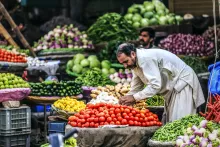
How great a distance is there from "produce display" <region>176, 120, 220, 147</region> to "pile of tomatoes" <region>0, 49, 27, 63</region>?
5.89 metres

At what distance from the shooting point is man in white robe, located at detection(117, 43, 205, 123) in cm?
865

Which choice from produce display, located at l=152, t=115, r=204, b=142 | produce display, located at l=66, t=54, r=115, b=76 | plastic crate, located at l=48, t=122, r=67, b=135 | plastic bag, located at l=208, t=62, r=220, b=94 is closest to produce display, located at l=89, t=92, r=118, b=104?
plastic crate, located at l=48, t=122, r=67, b=135

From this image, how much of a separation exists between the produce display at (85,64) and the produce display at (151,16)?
7.25ft

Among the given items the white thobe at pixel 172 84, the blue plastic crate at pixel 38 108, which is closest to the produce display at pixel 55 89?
the blue plastic crate at pixel 38 108

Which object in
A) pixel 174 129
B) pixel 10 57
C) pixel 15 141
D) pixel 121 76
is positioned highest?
pixel 10 57

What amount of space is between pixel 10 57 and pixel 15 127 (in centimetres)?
240

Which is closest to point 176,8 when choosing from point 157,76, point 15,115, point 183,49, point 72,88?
point 183,49

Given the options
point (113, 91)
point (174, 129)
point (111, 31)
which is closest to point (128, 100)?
point (174, 129)

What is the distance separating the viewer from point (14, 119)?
10836 millimetres

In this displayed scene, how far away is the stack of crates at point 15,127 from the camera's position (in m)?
10.8

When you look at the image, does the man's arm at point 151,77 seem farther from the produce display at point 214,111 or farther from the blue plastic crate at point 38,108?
the blue plastic crate at point 38,108

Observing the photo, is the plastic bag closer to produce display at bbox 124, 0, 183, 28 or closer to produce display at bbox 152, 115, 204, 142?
produce display at bbox 152, 115, 204, 142

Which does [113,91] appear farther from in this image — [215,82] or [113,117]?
[215,82]

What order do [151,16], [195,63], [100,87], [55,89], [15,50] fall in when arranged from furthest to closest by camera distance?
[151,16] → [15,50] → [195,63] → [55,89] → [100,87]
